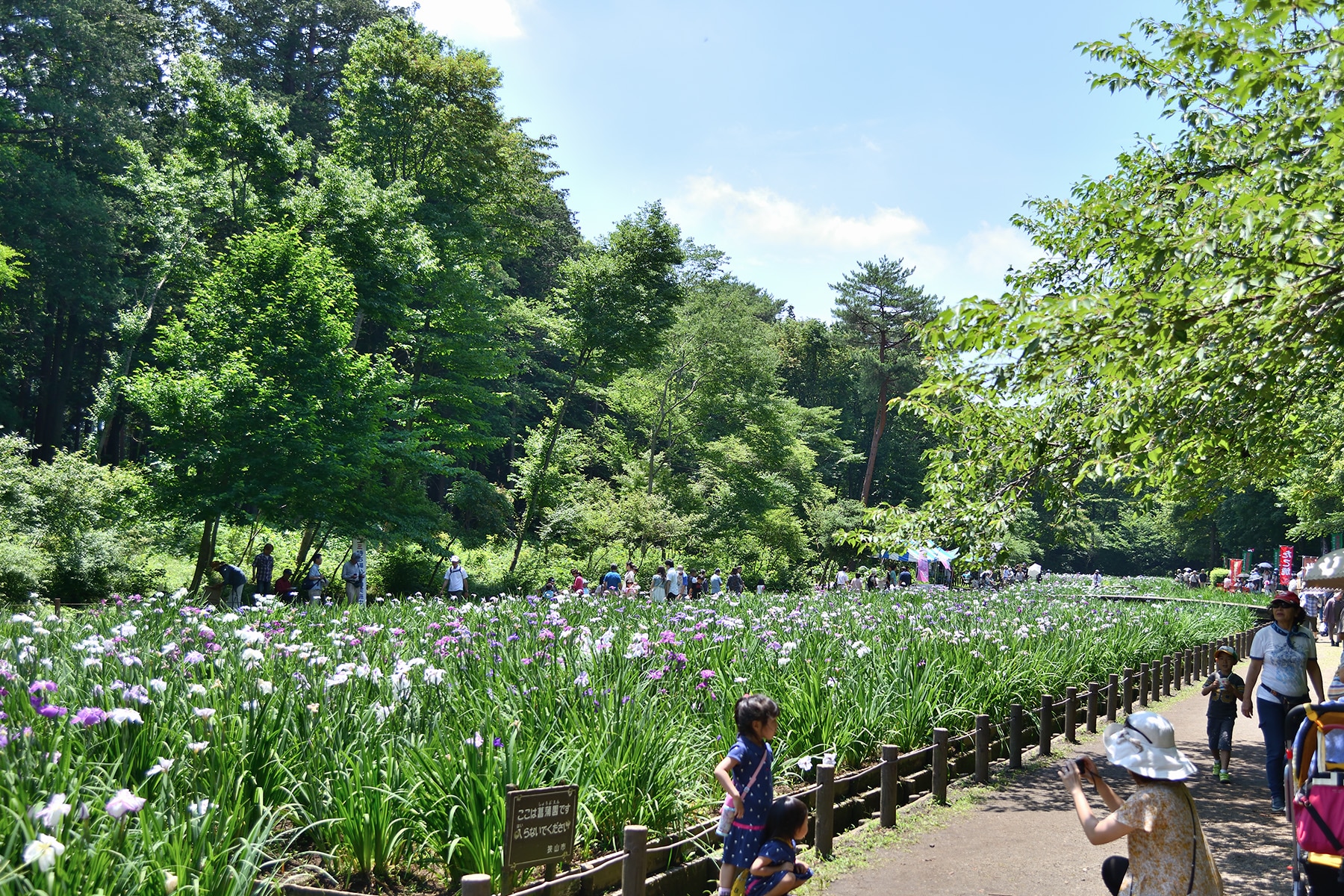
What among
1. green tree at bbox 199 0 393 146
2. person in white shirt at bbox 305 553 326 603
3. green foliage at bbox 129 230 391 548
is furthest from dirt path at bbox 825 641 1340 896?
green tree at bbox 199 0 393 146

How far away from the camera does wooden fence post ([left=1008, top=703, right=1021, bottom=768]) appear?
870 centimetres

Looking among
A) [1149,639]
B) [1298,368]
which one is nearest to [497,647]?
[1298,368]

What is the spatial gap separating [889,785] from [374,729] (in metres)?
3.58

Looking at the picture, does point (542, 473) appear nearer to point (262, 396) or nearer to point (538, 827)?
point (262, 396)

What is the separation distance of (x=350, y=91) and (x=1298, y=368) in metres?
28.6

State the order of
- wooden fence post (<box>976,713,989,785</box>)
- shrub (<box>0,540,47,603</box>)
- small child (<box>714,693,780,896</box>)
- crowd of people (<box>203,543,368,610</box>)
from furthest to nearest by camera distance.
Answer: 1. shrub (<box>0,540,47,603</box>)
2. crowd of people (<box>203,543,368,610</box>)
3. wooden fence post (<box>976,713,989,785</box>)
4. small child (<box>714,693,780,896</box>)

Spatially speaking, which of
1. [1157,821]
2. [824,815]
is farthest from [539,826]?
[824,815]

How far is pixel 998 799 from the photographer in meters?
7.66

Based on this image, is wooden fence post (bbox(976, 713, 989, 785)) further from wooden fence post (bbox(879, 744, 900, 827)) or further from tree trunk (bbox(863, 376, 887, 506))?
tree trunk (bbox(863, 376, 887, 506))

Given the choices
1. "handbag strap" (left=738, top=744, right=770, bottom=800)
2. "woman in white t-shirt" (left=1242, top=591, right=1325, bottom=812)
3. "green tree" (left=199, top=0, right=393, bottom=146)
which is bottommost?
"handbag strap" (left=738, top=744, right=770, bottom=800)

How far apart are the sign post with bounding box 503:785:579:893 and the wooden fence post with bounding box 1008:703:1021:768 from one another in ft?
19.4

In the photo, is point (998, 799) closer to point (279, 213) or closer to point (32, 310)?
point (279, 213)

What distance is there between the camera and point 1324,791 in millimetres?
4145

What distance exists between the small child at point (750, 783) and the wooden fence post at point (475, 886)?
130 centimetres
